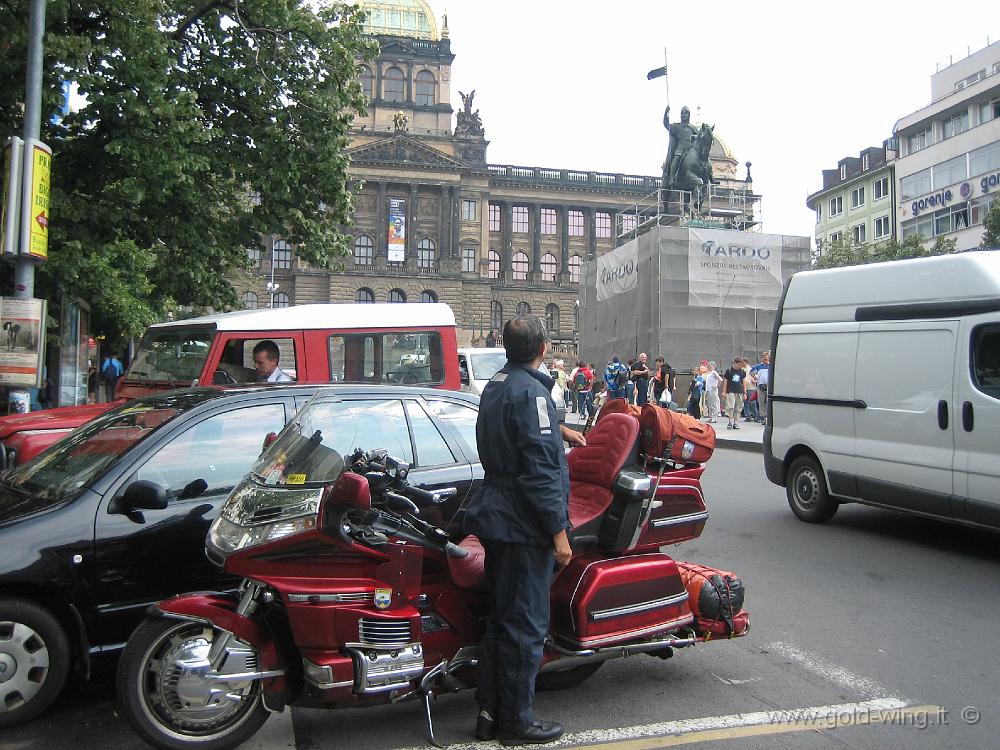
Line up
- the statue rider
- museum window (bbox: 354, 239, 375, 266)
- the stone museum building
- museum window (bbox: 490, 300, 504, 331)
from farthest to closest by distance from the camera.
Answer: museum window (bbox: 490, 300, 504, 331), museum window (bbox: 354, 239, 375, 266), the stone museum building, the statue rider

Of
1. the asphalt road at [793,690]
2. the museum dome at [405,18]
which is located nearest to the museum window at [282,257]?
the museum dome at [405,18]

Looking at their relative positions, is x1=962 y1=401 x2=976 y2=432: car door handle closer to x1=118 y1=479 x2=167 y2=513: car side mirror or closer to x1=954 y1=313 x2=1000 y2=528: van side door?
x1=954 y1=313 x2=1000 y2=528: van side door

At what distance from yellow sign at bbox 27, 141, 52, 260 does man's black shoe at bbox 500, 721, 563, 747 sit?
26.5ft

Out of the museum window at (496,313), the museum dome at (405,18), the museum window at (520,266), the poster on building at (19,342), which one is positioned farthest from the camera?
the museum window at (520,266)

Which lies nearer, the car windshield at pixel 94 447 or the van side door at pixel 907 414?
the car windshield at pixel 94 447

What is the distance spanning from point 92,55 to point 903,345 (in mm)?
11876

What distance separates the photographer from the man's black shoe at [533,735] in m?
3.46

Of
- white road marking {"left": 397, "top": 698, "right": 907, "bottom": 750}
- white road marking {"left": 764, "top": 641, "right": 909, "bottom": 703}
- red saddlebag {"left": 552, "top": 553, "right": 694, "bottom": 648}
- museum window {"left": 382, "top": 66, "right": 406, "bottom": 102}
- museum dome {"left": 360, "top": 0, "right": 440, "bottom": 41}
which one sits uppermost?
museum dome {"left": 360, "top": 0, "right": 440, "bottom": 41}

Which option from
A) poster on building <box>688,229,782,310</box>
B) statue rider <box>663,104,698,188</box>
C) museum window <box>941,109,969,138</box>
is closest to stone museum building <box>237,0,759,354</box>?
museum window <box>941,109,969,138</box>

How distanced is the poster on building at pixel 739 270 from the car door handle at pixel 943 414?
20925 mm

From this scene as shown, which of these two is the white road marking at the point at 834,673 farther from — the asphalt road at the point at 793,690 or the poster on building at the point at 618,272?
the poster on building at the point at 618,272

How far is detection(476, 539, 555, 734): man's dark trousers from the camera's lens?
3.45 meters

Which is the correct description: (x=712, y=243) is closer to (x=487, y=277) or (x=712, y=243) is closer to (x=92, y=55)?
(x=92, y=55)

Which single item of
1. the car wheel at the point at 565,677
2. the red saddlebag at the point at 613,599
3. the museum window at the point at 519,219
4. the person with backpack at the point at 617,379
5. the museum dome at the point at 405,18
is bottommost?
the car wheel at the point at 565,677
